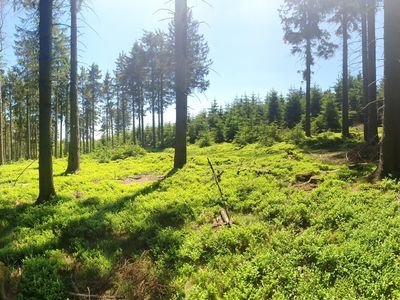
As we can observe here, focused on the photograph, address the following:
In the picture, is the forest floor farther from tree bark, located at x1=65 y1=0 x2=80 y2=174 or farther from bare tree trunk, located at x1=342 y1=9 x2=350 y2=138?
bare tree trunk, located at x1=342 y1=9 x2=350 y2=138

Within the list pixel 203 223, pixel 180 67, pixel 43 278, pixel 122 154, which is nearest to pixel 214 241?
pixel 203 223

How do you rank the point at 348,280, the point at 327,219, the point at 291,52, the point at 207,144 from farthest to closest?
the point at 207,144, the point at 291,52, the point at 327,219, the point at 348,280

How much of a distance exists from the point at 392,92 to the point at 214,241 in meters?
5.54

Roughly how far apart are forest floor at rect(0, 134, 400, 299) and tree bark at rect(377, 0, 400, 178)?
2.20 ft

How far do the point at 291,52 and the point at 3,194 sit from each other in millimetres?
20721

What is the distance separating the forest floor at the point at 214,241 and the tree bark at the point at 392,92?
67 cm

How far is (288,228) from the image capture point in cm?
690

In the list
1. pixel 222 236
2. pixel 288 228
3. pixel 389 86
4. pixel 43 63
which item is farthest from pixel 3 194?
pixel 389 86

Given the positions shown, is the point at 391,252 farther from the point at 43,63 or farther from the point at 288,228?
the point at 43,63

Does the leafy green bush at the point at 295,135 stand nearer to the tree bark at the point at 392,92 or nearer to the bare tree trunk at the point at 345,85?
the bare tree trunk at the point at 345,85

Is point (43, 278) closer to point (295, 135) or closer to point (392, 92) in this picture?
point (392, 92)

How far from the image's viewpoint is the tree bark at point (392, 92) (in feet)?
26.4

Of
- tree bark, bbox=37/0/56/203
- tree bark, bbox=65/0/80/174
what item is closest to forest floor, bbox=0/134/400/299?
tree bark, bbox=37/0/56/203

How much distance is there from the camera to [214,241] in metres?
6.70
